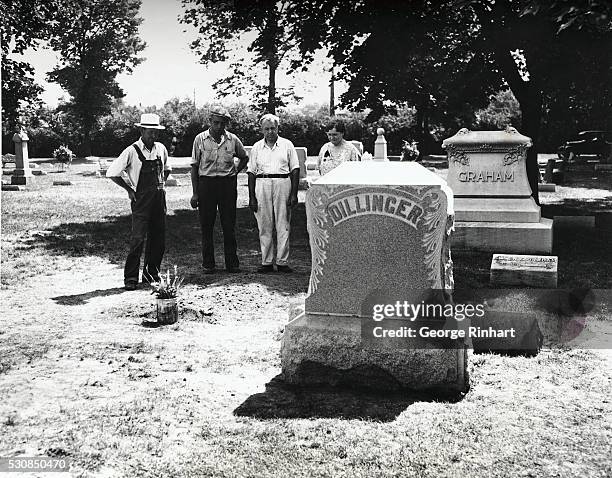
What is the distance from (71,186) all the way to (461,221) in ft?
50.4

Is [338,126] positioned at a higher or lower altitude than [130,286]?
higher

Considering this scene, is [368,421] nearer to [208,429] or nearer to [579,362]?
[208,429]

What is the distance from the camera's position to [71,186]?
2184 centimetres

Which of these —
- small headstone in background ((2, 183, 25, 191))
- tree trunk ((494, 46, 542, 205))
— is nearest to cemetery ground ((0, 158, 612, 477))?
tree trunk ((494, 46, 542, 205))

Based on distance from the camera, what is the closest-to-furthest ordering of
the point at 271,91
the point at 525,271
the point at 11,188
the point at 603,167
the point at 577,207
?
the point at 525,271 < the point at 577,207 < the point at 11,188 < the point at 603,167 < the point at 271,91

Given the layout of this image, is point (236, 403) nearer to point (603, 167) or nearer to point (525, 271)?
point (525, 271)

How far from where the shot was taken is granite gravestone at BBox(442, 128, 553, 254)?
32.4ft

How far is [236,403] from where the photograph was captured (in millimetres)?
4254

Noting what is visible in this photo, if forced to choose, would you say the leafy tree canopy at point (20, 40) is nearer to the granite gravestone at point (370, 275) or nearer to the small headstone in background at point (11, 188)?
the small headstone in background at point (11, 188)

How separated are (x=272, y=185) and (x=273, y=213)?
359 millimetres

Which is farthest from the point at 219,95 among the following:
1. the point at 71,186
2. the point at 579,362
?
the point at 579,362

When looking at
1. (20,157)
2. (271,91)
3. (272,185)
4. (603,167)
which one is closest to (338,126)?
(272,185)

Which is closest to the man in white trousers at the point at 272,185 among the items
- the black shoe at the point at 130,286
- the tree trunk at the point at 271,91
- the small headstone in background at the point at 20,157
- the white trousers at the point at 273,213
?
the white trousers at the point at 273,213

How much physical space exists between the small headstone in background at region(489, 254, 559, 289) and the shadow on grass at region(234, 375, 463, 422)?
3.63 meters
